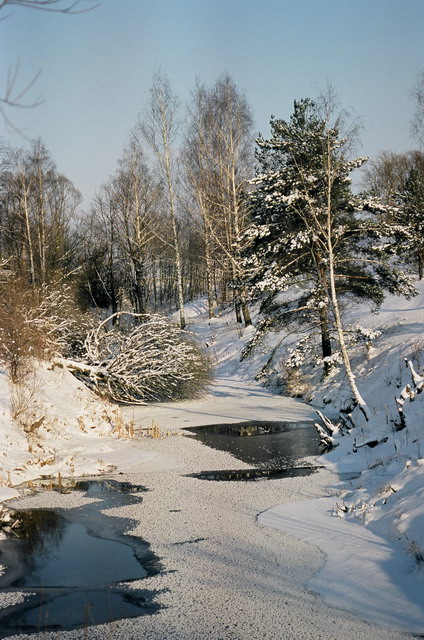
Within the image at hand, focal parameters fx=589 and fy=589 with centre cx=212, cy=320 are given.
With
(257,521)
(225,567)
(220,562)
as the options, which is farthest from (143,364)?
(225,567)

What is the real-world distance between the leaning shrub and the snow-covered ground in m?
1.50

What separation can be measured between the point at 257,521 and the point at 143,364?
10.0 m

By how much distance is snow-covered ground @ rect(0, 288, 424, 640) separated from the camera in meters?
4.62

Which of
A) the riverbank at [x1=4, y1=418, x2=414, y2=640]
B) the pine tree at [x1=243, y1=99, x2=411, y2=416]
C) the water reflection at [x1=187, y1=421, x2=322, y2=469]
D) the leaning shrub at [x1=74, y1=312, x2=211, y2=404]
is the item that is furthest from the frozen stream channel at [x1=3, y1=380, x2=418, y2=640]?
the pine tree at [x1=243, y1=99, x2=411, y2=416]

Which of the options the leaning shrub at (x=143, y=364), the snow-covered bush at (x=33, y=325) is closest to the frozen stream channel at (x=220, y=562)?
the snow-covered bush at (x=33, y=325)

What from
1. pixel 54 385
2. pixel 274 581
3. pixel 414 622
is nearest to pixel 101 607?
pixel 274 581

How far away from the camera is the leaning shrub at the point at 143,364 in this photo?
16.7m

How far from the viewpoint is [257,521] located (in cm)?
718

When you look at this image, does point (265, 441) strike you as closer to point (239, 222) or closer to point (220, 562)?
point (220, 562)

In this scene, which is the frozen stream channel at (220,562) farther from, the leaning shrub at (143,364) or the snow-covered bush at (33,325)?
the leaning shrub at (143,364)

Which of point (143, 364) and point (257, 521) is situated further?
point (143, 364)

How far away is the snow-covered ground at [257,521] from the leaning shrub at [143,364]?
1496 mm

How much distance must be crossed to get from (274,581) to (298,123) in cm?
1539

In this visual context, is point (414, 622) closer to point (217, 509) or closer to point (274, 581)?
point (274, 581)
